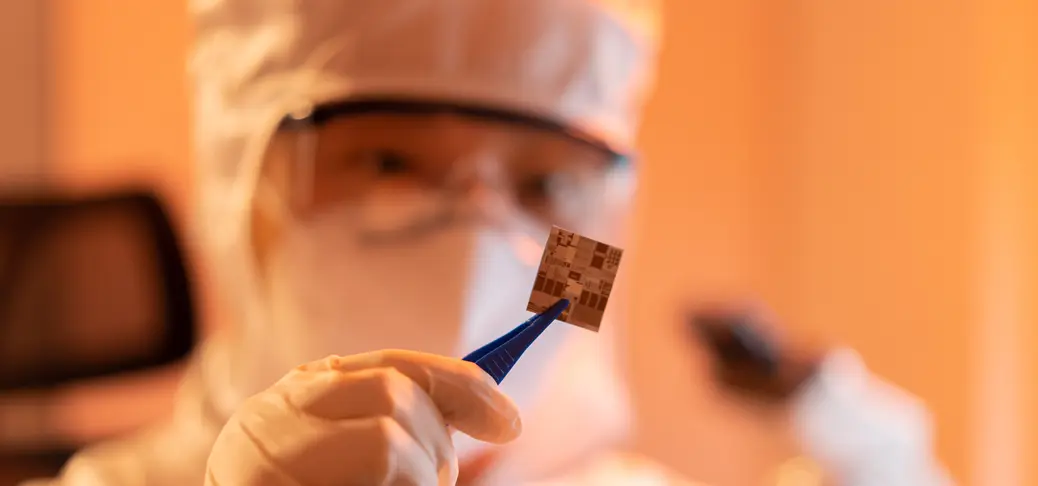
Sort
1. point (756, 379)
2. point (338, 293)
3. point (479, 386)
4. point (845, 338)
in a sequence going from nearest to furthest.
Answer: point (479, 386) → point (338, 293) → point (756, 379) → point (845, 338)

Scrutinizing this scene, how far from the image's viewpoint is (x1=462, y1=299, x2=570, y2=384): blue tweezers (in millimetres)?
252

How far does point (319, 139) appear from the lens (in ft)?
1.53

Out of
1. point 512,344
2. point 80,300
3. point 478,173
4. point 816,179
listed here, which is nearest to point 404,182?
point 478,173

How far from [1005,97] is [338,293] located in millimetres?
760

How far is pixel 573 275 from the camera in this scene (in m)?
0.25

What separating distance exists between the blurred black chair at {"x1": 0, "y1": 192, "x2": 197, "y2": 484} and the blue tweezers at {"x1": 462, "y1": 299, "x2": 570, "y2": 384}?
554 millimetres

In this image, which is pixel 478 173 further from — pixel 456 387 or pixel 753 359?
pixel 753 359

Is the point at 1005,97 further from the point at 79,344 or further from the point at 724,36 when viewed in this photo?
the point at 79,344

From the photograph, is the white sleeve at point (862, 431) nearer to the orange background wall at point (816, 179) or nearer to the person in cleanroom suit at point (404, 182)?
the orange background wall at point (816, 179)

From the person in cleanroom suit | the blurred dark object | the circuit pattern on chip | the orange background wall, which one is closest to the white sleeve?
the blurred dark object

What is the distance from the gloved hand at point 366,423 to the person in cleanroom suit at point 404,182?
0.18 ft

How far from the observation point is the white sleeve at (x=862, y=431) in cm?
71

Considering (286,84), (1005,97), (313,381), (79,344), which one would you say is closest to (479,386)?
(313,381)

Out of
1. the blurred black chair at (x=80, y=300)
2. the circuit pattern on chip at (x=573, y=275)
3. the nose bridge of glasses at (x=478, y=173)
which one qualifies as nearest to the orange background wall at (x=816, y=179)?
the blurred black chair at (x=80, y=300)
